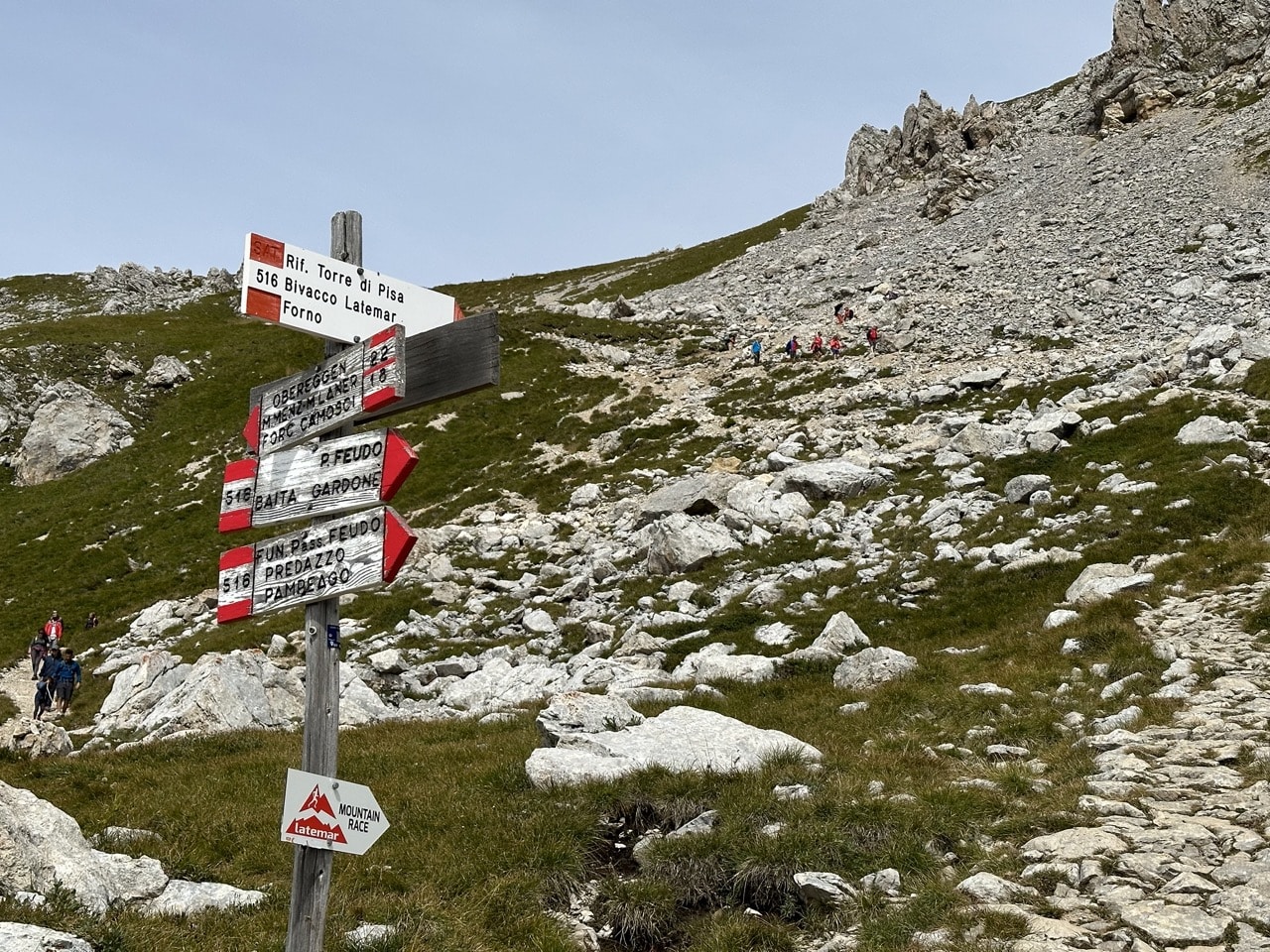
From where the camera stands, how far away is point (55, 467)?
50562 millimetres

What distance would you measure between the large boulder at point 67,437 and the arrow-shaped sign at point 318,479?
5230cm

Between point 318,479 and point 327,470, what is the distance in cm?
11

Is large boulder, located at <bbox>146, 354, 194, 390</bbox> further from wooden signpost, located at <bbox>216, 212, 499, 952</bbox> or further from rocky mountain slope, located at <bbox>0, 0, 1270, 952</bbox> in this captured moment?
wooden signpost, located at <bbox>216, 212, 499, 952</bbox>

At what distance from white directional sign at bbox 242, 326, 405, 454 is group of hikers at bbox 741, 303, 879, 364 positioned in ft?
131

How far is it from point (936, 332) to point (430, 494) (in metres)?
25.6

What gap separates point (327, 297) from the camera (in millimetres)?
6664

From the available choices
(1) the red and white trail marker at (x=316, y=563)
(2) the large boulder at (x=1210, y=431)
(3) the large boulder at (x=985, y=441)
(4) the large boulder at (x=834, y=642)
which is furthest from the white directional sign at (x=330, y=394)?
(3) the large boulder at (x=985, y=441)

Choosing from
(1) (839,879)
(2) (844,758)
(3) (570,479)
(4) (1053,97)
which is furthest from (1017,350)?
(4) (1053,97)

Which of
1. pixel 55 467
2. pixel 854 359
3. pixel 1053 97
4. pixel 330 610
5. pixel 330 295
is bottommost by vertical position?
pixel 330 610

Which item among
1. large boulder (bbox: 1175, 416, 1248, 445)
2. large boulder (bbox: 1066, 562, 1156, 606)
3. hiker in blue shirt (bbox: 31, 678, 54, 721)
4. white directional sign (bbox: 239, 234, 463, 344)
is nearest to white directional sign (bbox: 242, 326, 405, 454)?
white directional sign (bbox: 239, 234, 463, 344)

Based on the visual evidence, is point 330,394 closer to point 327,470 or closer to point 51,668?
point 327,470

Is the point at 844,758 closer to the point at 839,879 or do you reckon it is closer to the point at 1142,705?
the point at 839,879

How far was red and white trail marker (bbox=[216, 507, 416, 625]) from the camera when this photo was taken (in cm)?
571

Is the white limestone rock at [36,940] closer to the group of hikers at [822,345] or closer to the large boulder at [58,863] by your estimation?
the large boulder at [58,863]
